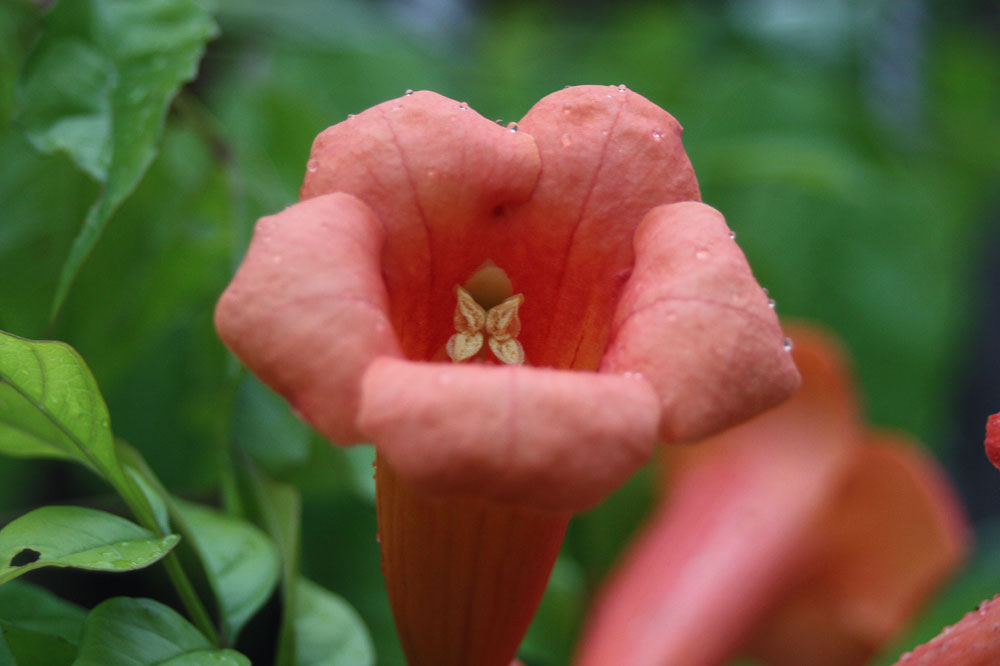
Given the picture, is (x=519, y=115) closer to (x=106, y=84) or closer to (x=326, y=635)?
(x=106, y=84)

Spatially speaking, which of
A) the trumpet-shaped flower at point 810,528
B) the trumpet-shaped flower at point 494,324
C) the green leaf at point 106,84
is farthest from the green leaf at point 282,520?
the trumpet-shaped flower at point 810,528

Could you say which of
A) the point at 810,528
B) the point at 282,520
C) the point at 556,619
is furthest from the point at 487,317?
the point at 810,528

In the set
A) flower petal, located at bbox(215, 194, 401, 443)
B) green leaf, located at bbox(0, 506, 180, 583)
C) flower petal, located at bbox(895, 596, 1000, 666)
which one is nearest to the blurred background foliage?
green leaf, located at bbox(0, 506, 180, 583)

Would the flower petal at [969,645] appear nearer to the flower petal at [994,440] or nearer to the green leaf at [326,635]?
the flower petal at [994,440]

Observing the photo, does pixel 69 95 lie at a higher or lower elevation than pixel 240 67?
higher

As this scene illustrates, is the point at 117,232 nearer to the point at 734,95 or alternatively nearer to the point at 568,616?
the point at 568,616

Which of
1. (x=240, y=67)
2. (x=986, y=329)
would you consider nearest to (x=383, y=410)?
(x=240, y=67)

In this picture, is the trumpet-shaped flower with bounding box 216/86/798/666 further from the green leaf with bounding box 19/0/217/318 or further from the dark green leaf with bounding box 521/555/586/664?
the dark green leaf with bounding box 521/555/586/664
